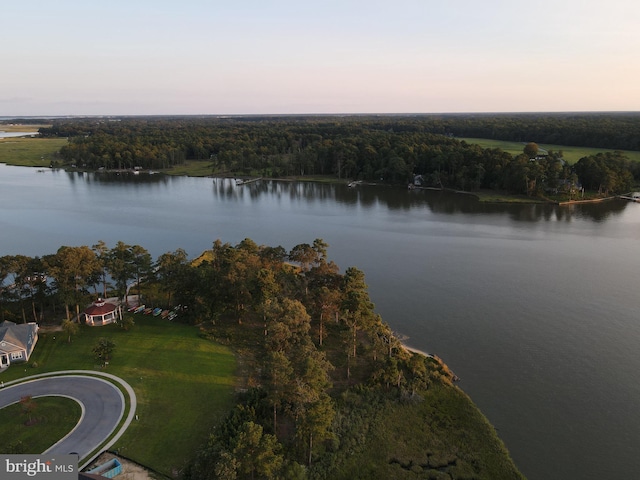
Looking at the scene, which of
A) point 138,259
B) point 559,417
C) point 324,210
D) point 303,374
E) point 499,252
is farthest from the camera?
point 324,210

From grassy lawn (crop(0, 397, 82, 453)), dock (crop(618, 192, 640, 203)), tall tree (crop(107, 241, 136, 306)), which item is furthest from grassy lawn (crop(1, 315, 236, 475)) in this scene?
→ dock (crop(618, 192, 640, 203))

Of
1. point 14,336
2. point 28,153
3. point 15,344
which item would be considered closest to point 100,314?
point 14,336

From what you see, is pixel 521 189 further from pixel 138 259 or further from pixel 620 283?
pixel 138 259

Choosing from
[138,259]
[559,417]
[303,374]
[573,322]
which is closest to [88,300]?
[138,259]

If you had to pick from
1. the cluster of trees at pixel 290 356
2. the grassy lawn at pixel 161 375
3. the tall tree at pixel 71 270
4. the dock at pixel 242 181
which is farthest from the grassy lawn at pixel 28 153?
the cluster of trees at pixel 290 356

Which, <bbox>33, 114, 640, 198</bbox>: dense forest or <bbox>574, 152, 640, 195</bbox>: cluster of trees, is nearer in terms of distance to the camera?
<bbox>574, 152, 640, 195</bbox>: cluster of trees

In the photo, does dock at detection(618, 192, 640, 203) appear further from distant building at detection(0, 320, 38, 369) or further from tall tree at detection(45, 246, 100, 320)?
distant building at detection(0, 320, 38, 369)

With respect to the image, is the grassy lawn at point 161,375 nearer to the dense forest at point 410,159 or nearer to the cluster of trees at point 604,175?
the dense forest at point 410,159
